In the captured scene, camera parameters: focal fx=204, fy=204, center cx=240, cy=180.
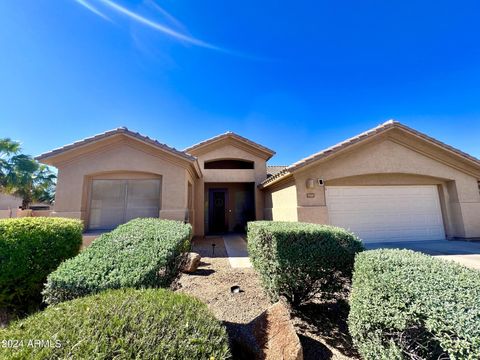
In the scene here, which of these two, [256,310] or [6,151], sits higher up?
[6,151]

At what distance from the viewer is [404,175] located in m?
11.3

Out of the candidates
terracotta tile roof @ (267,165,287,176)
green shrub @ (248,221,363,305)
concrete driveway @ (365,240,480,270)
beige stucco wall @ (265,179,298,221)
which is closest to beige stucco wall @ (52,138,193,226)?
beige stucco wall @ (265,179,298,221)

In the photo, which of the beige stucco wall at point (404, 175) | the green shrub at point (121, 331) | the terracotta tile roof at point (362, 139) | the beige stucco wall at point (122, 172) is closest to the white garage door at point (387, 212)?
the beige stucco wall at point (404, 175)

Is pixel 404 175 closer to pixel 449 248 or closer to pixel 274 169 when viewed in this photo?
pixel 449 248

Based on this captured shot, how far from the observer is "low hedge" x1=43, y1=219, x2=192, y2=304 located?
9.66 ft

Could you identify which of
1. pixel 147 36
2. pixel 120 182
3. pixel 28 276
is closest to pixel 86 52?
pixel 147 36

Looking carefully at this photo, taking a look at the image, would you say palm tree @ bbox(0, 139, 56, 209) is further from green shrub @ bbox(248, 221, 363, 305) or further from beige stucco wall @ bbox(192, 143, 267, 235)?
green shrub @ bbox(248, 221, 363, 305)

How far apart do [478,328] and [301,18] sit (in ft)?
37.3

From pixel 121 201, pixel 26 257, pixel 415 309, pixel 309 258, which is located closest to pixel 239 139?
pixel 121 201

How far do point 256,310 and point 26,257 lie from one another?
4781mm

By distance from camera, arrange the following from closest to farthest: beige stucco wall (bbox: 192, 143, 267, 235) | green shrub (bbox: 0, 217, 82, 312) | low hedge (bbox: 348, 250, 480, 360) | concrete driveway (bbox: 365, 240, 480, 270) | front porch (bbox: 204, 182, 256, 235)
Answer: low hedge (bbox: 348, 250, 480, 360) < green shrub (bbox: 0, 217, 82, 312) < concrete driveway (bbox: 365, 240, 480, 270) < beige stucco wall (bbox: 192, 143, 267, 235) < front porch (bbox: 204, 182, 256, 235)

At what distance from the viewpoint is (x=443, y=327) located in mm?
2033

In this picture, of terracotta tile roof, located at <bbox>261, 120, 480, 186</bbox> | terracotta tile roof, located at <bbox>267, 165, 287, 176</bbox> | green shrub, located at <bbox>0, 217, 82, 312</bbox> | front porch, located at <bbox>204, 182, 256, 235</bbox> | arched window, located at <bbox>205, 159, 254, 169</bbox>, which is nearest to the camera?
green shrub, located at <bbox>0, 217, 82, 312</bbox>

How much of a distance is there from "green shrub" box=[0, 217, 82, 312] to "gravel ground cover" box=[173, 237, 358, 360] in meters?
2.74
